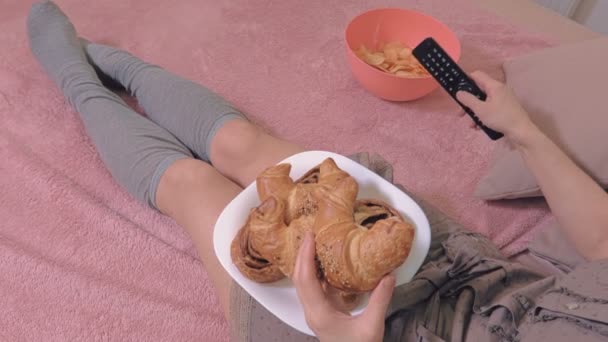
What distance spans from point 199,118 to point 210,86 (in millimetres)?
155

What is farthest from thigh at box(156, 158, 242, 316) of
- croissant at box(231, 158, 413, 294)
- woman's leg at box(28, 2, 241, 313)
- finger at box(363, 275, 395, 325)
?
finger at box(363, 275, 395, 325)

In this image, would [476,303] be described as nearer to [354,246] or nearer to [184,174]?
[354,246]

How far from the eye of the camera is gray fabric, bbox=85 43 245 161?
0.83 meters

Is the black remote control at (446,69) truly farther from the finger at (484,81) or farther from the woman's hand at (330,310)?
the woman's hand at (330,310)

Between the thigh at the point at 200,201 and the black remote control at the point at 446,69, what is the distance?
0.33 metres

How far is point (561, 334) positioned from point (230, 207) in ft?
1.22

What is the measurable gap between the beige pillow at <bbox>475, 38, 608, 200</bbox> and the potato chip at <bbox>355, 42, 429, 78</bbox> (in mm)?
173

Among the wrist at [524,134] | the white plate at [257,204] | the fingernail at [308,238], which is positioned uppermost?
the wrist at [524,134]

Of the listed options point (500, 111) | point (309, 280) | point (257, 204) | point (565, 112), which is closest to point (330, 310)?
point (309, 280)

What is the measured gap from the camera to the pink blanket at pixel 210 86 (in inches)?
26.8

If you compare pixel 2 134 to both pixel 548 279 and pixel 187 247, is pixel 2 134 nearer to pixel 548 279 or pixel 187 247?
pixel 187 247


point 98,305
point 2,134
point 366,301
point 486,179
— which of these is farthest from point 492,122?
point 2,134

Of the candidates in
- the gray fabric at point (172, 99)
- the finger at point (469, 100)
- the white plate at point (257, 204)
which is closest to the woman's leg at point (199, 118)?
the gray fabric at point (172, 99)

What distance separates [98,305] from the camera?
0.68 m
